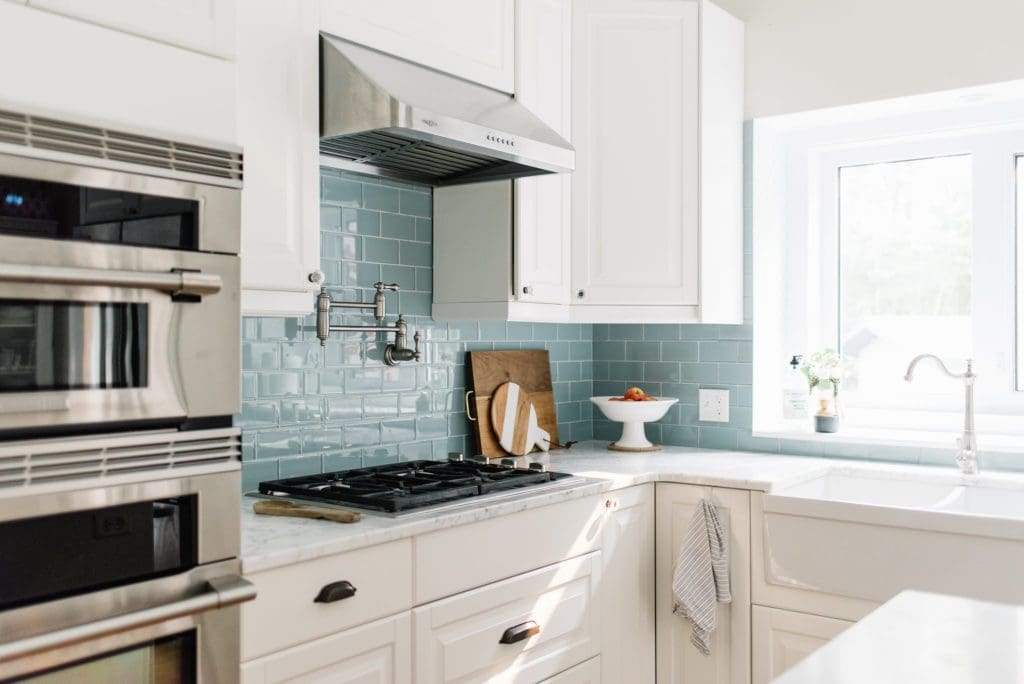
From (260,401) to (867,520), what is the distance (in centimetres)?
166

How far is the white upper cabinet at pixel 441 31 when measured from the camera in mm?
2260

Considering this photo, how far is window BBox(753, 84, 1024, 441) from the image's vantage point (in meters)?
3.10

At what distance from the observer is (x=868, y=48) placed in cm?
309

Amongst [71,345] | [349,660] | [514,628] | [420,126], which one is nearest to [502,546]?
[514,628]

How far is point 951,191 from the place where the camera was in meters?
3.22

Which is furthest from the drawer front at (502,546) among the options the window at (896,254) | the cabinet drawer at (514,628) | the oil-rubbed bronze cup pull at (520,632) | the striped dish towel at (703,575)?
the window at (896,254)

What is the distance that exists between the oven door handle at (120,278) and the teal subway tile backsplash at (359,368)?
78cm

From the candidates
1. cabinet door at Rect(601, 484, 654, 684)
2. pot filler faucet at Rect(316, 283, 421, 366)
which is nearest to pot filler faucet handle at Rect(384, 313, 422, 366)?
pot filler faucet at Rect(316, 283, 421, 366)

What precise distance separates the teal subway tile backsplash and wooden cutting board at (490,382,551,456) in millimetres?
119

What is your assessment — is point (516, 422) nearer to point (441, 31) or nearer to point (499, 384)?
point (499, 384)

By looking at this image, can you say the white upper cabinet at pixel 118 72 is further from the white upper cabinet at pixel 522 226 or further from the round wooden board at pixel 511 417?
the round wooden board at pixel 511 417

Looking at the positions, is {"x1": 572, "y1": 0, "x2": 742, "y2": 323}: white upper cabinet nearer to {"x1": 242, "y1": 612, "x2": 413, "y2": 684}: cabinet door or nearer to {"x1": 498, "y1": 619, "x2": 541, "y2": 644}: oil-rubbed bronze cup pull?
{"x1": 498, "y1": 619, "x2": 541, "y2": 644}: oil-rubbed bronze cup pull

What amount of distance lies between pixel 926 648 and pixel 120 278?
4.28 ft

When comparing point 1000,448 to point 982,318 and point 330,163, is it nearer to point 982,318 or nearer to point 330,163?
point 982,318
